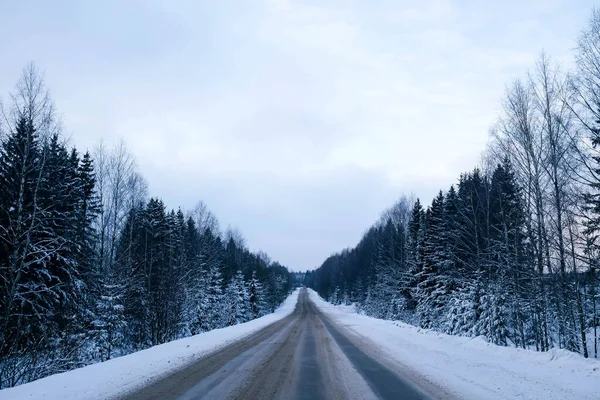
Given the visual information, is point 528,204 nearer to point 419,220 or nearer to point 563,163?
point 563,163

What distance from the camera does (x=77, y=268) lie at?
2028cm

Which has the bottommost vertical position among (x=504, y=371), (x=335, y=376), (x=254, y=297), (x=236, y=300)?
(x=254, y=297)

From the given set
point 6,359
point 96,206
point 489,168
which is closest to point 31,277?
point 6,359

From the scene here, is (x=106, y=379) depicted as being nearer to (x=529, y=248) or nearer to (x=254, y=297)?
(x=529, y=248)

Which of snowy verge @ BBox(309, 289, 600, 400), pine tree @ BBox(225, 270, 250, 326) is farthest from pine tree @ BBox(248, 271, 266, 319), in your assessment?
snowy verge @ BBox(309, 289, 600, 400)

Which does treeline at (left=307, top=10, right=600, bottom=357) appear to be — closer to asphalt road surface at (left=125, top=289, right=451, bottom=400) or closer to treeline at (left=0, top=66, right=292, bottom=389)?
asphalt road surface at (left=125, top=289, right=451, bottom=400)

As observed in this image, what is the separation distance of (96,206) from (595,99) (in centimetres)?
2741

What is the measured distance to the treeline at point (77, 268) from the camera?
44.6 feet

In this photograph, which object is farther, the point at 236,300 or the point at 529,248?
the point at 236,300

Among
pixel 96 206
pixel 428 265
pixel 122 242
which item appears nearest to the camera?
pixel 96 206

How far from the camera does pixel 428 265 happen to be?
35969mm

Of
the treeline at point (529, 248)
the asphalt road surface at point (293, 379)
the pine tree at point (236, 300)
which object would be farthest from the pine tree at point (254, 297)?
the asphalt road surface at point (293, 379)

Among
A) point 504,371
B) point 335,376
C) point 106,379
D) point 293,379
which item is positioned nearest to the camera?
point 106,379

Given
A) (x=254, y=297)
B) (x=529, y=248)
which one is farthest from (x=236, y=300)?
(x=529, y=248)
